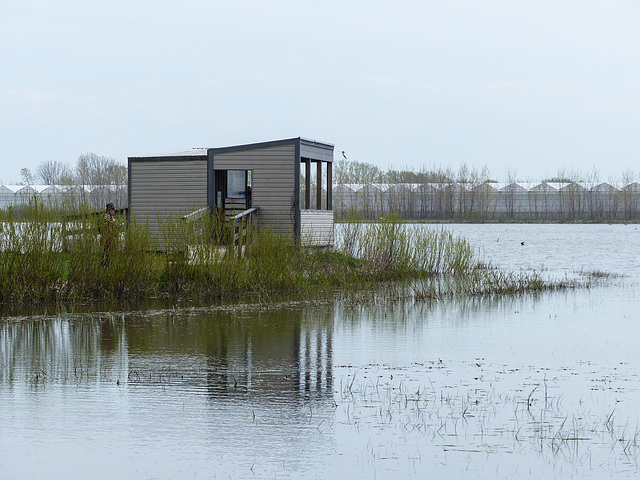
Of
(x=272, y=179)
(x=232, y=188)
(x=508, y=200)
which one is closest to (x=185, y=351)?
(x=272, y=179)

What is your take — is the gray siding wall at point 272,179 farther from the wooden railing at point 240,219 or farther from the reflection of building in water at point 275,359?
the reflection of building in water at point 275,359

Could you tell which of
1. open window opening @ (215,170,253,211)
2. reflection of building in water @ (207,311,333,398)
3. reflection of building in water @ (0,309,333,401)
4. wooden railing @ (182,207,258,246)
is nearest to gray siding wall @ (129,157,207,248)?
open window opening @ (215,170,253,211)

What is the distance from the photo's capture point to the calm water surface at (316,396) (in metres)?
7.80

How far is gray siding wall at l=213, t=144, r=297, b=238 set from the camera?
27.0 m

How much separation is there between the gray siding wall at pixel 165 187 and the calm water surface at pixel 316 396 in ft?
32.9

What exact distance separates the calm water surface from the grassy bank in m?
2.26

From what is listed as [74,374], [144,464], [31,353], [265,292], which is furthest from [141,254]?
[144,464]

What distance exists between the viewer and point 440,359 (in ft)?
42.4

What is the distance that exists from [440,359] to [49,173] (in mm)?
113398

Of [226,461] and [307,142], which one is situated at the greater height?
[307,142]

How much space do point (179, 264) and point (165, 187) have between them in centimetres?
728

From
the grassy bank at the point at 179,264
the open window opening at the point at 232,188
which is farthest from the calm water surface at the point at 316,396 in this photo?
the open window opening at the point at 232,188

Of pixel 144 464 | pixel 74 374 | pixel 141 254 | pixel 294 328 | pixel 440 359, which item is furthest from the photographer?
pixel 141 254

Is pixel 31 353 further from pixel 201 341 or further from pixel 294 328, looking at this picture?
pixel 294 328
